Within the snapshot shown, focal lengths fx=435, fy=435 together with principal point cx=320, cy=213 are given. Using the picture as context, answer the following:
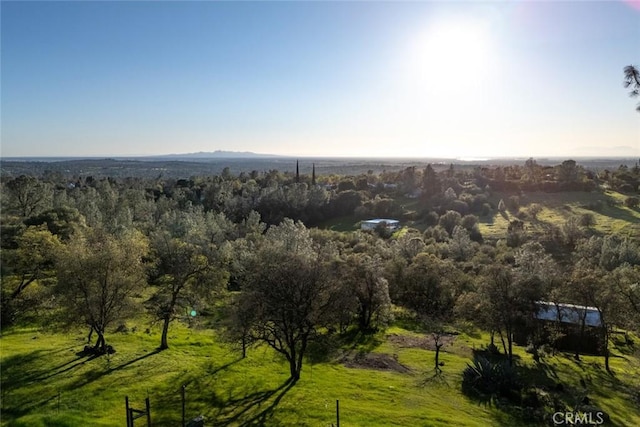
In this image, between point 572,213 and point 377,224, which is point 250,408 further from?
point 572,213

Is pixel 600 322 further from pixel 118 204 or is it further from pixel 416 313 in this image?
pixel 118 204

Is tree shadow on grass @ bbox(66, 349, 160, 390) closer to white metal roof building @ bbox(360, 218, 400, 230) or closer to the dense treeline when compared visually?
the dense treeline

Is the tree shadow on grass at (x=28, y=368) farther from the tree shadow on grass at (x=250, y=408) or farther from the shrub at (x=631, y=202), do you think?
the shrub at (x=631, y=202)

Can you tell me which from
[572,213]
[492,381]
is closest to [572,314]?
[492,381]

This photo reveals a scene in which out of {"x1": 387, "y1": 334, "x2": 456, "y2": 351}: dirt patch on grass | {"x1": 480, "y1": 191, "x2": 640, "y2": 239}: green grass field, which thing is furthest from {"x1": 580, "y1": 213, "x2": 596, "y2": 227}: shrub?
{"x1": 387, "y1": 334, "x2": 456, "y2": 351}: dirt patch on grass

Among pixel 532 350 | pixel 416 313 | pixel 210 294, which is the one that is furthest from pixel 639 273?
pixel 210 294

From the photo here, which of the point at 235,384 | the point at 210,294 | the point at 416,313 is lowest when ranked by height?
the point at 416,313

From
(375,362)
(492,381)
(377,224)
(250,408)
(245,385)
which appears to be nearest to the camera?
(250,408)
